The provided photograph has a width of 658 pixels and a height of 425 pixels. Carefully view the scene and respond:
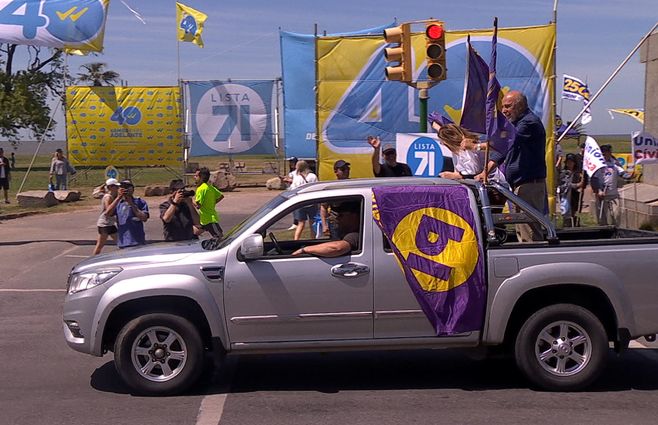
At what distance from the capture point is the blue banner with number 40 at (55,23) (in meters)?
18.1

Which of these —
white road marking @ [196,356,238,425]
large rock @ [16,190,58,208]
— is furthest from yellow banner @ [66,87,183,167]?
white road marking @ [196,356,238,425]

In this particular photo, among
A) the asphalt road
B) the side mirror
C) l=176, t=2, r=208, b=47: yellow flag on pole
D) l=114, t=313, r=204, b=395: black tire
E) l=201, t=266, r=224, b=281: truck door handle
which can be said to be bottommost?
the asphalt road

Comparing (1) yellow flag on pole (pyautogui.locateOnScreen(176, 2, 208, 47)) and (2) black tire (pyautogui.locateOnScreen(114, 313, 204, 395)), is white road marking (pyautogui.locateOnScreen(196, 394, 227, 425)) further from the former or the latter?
(1) yellow flag on pole (pyautogui.locateOnScreen(176, 2, 208, 47))

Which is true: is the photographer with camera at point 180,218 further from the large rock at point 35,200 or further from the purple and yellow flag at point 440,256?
the large rock at point 35,200

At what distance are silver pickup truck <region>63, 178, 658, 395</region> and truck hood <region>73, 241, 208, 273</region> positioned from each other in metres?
0.02

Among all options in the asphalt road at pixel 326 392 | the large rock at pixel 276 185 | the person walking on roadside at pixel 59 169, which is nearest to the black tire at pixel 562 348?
the asphalt road at pixel 326 392

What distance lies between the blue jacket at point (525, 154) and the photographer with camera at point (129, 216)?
4.93 m

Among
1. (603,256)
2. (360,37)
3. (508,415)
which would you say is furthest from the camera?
(360,37)

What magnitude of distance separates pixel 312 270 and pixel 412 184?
113 centimetres

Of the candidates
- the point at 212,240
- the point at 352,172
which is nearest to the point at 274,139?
the point at 352,172

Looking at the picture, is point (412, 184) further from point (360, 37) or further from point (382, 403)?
point (360, 37)

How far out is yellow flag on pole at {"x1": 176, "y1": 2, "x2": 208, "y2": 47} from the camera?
29.5 metres

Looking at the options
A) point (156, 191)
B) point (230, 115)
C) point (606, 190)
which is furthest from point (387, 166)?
point (156, 191)

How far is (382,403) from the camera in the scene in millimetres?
6586
